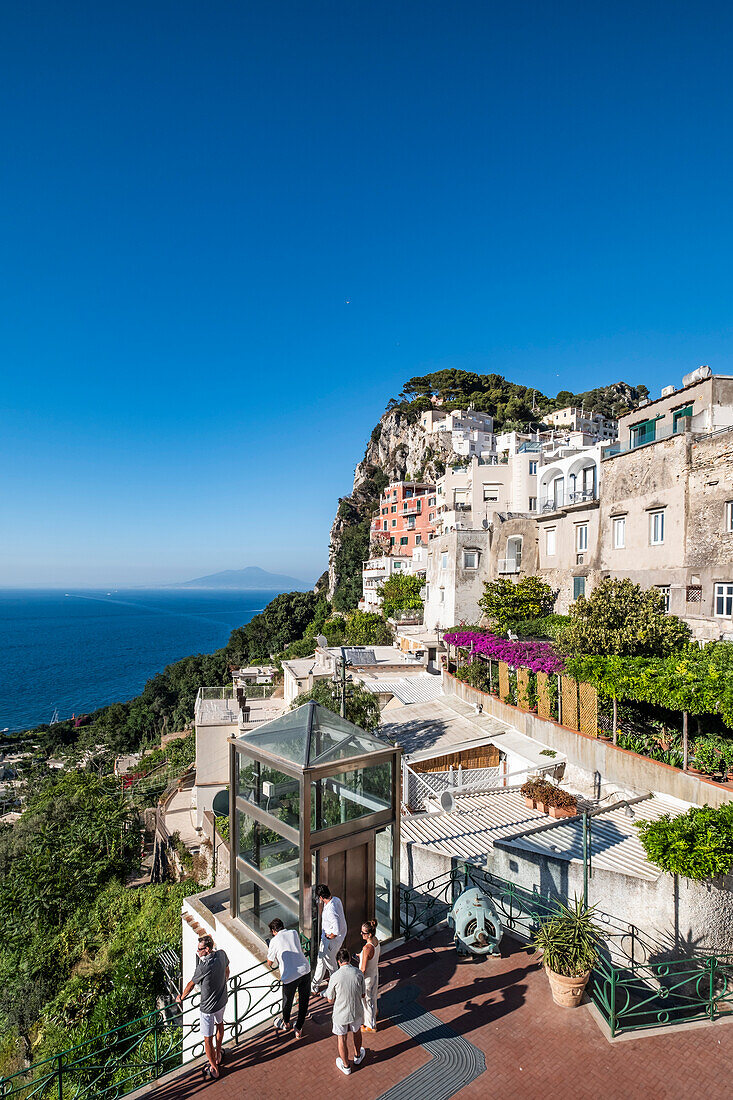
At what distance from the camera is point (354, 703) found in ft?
53.7

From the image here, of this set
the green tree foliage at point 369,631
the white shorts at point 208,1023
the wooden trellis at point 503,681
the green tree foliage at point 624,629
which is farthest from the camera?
the green tree foliage at point 369,631

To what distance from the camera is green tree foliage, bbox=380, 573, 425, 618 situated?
42438mm

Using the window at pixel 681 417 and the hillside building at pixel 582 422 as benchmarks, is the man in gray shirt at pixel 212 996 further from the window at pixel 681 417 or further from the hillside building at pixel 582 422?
the hillside building at pixel 582 422

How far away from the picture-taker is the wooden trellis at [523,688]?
15758 mm

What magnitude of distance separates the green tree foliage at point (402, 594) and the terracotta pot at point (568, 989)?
36.0 m

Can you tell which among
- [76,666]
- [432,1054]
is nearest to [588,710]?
[432,1054]

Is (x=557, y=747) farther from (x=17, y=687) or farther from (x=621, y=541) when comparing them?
(x=17, y=687)

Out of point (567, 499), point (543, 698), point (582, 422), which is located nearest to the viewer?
point (543, 698)

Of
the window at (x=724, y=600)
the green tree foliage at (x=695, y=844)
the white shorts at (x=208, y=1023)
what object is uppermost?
the window at (x=724, y=600)

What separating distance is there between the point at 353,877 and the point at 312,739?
66.8 inches

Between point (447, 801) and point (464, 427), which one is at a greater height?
point (464, 427)

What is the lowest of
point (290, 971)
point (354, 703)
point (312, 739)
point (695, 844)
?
point (354, 703)

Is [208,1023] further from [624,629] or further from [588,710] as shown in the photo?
[624,629]

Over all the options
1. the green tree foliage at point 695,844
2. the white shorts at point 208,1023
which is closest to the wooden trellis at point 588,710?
the green tree foliage at point 695,844
